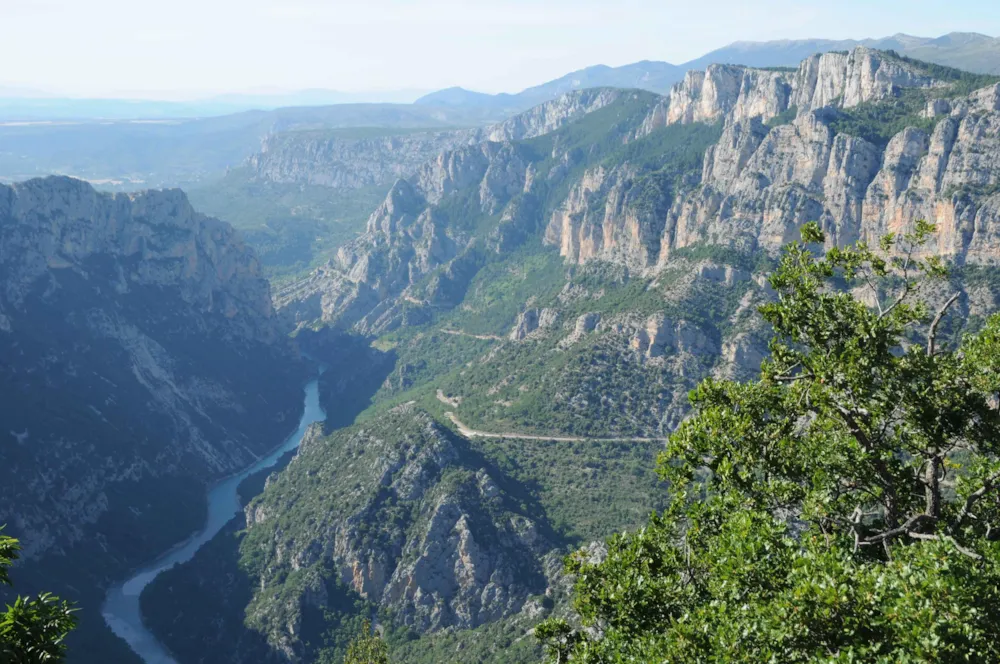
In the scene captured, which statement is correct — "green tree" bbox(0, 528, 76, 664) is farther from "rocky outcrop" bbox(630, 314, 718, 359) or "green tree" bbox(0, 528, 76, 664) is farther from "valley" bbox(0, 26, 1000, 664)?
"rocky outcrop" bbox(630, 314, 718, 359)

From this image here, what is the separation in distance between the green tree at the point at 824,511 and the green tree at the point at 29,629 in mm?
14363

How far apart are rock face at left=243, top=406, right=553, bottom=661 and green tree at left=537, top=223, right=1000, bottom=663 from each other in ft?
250

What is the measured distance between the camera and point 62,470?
12481 cm

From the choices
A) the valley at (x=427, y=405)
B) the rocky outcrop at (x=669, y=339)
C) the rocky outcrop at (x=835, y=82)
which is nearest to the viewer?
the valley at (x=427, y=405)

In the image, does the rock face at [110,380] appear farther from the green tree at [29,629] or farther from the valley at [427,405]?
the green tree at [29,629]

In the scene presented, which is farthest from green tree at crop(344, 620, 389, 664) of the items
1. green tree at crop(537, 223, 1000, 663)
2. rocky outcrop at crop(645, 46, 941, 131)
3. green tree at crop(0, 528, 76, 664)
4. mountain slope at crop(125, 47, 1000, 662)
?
rocky outcrop at crop(645, 46, 941, 131)

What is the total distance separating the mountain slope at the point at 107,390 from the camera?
119150 mm

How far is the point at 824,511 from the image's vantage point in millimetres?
21891

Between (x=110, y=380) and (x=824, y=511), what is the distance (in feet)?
517

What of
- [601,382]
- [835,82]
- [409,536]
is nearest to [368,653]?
Answer: [409,536]

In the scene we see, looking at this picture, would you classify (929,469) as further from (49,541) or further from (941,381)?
(49,541)

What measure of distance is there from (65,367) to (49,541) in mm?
41343

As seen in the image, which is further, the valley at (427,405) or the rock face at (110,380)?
the rock face at (110,380)

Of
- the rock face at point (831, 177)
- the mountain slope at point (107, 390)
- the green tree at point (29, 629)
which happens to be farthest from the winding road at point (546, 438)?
the green tree at point (29, 629)
